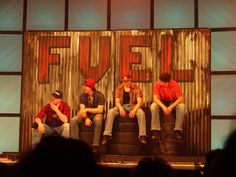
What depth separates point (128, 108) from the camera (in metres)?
9.47

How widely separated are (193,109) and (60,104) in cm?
263

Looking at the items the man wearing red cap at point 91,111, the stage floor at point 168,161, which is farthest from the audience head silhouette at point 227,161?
the man wearing red cap at point 91,111

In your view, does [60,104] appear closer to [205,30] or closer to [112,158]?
[112,158]

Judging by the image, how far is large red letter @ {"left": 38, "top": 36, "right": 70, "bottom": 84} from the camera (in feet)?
32.5

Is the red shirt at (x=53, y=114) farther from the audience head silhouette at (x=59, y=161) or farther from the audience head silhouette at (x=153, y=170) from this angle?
the audience head silhouette at (x=59, y=161)

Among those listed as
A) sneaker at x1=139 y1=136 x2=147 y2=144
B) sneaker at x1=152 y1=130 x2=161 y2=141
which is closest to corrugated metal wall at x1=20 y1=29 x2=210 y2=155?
sneaker at x1=152 y1=130 x2=161 y2=141

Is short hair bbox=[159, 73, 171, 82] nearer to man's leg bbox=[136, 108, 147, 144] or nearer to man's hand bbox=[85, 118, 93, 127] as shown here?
man's leg bbox=[136, 108, 147, 144]

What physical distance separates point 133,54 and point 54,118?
2030mm

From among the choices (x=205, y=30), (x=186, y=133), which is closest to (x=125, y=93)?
(x=186, y=133)

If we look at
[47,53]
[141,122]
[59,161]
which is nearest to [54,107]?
[47,53]

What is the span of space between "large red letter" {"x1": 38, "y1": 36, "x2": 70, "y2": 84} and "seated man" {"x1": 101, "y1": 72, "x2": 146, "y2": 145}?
147cm

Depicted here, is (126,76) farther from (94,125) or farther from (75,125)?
(75,125)

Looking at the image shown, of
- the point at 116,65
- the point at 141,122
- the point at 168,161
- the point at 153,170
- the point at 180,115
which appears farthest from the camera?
the point at 116,65

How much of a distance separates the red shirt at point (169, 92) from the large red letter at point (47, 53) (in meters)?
2.09
